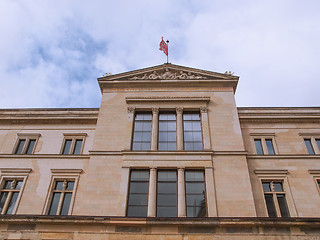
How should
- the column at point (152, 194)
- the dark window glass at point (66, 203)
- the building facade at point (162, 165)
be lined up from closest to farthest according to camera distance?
1. the building facade at point (162, 165)
2. the column at point (152, 194)
3. the dark window glass at point (66, 203)

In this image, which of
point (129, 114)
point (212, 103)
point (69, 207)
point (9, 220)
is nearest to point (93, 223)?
point (69, 207)

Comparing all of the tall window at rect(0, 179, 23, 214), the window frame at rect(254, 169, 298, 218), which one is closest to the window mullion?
the tall window at rect(0, 179, 23, 214)

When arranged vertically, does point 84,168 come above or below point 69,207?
above

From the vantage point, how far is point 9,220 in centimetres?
1805

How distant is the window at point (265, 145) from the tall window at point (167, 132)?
634cm

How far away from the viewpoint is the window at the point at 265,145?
23.3 m

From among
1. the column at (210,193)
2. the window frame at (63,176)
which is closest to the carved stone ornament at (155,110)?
the column at (210,193)

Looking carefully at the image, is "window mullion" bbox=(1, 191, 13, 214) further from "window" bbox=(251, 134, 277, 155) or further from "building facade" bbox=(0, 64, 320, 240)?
"window" bbox=(251, 134, 277, 155)

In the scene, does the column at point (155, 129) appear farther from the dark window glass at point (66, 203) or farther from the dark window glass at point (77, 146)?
the dark window glass at point (66, 203)

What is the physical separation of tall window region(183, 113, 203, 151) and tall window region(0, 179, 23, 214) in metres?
12.1

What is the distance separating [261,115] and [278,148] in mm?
3098

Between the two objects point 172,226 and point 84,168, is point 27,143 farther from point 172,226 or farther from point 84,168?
point 172,226

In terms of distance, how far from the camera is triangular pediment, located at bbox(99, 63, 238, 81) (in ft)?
86.5

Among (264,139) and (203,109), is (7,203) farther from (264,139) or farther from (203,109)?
(264,139)
